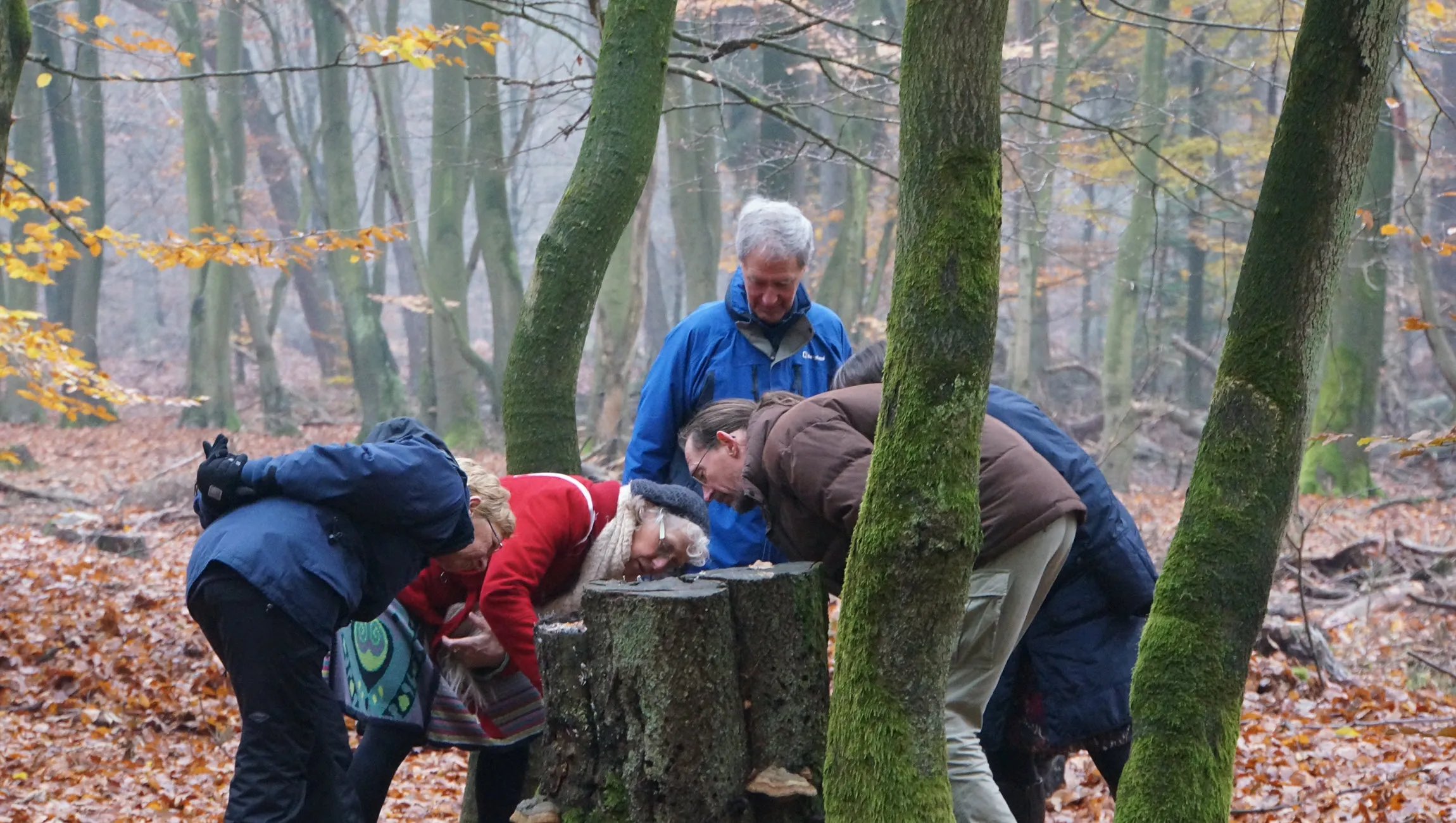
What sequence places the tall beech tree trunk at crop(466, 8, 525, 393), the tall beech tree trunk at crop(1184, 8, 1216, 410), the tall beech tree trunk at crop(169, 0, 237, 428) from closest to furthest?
the tall beech tree trunk at crop(466, 8, 525, 393), the tall beech tree trunk at crop(169, 0, 237, 428), the tall beech tree trunk at crop(1184, 8, 1216, 410)

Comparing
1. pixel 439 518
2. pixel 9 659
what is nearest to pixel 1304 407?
pixel 439 518

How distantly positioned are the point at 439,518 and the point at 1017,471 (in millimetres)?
1530

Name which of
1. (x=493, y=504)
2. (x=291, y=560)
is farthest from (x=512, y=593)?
(x=291, y=560)

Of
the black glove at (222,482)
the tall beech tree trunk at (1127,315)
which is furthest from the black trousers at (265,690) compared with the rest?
the tall beech tree trunk at (1127,315)

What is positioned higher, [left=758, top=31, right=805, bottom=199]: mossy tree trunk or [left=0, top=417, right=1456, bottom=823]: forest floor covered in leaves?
[left=758, top=31, right=805, bottom=199]: mossy tree trunk

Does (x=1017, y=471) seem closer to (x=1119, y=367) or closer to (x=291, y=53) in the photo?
(x=1119, y=367)

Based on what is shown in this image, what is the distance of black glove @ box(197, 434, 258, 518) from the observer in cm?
313

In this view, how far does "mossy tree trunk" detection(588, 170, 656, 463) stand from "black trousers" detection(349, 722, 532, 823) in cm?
934

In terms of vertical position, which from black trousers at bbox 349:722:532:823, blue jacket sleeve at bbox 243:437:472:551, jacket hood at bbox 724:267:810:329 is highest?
jacket hood at bbox 724:267:810:329

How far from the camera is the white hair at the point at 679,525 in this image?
3.72 metres

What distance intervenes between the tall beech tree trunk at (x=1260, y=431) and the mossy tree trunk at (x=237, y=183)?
18627 mm

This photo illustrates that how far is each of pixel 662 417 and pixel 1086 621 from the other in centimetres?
164

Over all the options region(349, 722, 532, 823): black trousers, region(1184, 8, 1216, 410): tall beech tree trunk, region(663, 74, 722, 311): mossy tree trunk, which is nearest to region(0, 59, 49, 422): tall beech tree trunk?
region(663, 74, 722, 311): mossy tree trunk

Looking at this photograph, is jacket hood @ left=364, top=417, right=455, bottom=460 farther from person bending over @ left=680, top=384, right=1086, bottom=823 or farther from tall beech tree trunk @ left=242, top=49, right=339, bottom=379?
tall beech tree trunk @ left=242, top=49, right=339, bottom=379
